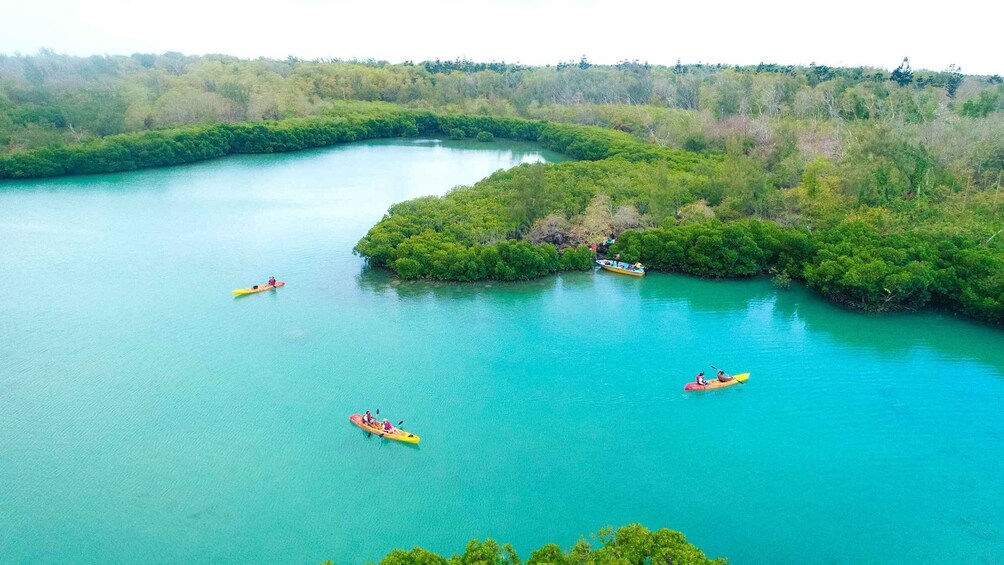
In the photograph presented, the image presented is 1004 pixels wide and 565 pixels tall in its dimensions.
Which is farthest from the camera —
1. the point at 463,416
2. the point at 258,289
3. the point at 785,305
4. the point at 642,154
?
the point at 642,154

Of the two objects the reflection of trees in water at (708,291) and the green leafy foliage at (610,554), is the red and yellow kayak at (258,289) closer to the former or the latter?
the reflection of trees in water at (708,291)

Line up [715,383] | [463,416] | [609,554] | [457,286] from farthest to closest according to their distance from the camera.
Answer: [457,286] < [715,383] < [463,416] < [609,554]

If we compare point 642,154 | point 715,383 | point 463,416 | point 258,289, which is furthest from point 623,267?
point 642,154

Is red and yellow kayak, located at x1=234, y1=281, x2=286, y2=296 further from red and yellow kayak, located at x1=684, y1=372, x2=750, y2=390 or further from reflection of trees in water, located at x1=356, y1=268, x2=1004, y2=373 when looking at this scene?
red and yellow kayak, located at x1=684, y1=372, x2=750, y2=390

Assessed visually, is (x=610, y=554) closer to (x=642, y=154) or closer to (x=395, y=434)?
(x=395, y=434)

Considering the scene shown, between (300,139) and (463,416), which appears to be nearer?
(463,416)

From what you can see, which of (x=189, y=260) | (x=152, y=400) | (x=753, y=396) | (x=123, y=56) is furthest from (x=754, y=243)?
(x=123, y=56)

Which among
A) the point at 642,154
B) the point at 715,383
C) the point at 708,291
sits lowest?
the point at 715,383

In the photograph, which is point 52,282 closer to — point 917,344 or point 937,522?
point 937,522
